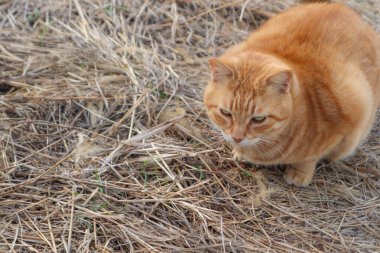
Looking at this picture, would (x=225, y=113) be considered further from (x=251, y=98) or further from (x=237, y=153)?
(x=237, y=153)

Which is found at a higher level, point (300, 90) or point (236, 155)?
point (300, 90)

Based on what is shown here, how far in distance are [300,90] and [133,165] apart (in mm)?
1030

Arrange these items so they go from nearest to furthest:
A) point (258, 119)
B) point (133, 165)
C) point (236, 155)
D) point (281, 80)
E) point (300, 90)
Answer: point (281, 80)
point (258, 119)
point (300, 90)
point (133, 165)
point (236, 155)

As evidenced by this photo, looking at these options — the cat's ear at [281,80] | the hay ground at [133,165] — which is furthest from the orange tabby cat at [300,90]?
the hay ground at [133,165]

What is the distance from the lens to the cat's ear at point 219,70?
10.3 ft

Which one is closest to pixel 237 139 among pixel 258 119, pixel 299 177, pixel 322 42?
pixel 258 119

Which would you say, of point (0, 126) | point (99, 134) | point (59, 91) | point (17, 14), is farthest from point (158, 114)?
point (17, 14)

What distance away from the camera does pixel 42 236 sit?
2.97 m

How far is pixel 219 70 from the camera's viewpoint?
319 cm

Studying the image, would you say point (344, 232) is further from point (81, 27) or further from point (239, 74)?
point (81, 27)

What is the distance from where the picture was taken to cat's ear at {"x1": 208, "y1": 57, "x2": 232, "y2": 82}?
3137 mm

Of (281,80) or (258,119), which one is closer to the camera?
(281,80)

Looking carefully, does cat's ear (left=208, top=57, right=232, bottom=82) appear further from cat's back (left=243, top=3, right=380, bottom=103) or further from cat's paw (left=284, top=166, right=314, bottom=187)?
cat's paw (left=284, top=166, right=314, bottom=187)

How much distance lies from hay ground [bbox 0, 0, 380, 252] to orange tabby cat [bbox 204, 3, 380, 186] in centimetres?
22
